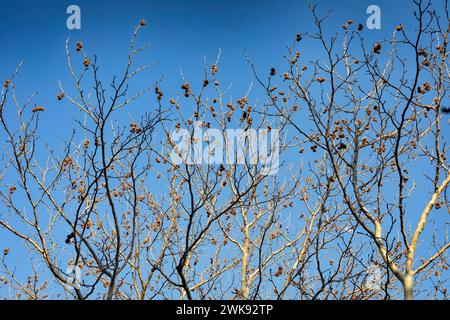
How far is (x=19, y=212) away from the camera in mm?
5766

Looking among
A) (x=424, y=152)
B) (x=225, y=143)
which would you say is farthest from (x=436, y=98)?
(x=225, y=143)

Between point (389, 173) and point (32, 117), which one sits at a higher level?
point (32, 117)

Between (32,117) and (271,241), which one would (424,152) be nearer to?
(271,241)
